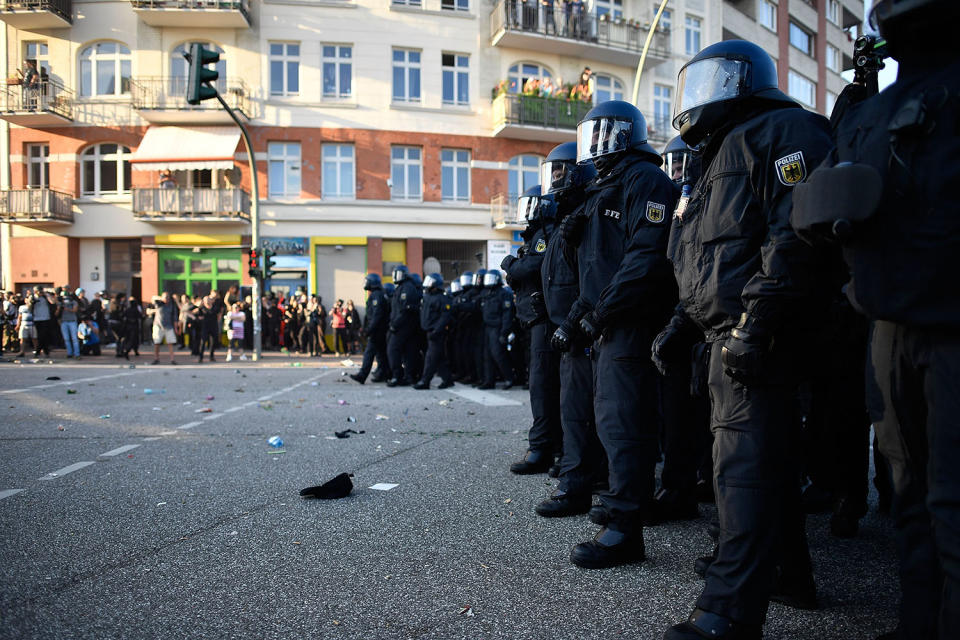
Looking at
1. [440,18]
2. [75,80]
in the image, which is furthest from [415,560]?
[75,80]

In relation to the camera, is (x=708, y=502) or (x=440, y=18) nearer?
(x=708, y=502)

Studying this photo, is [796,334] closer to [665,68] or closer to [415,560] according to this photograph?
[415,560]

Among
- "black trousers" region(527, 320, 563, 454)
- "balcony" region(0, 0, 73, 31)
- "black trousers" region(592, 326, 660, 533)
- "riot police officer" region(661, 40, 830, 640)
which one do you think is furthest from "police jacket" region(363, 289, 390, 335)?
"balcony" region(0, 0, 73, 31)

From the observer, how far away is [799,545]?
272 centimetres

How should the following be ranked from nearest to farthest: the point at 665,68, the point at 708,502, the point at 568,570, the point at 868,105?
1. the point at 868,105
2. the point at 568,570
3. the point at 708,502
4. the point at 665,68

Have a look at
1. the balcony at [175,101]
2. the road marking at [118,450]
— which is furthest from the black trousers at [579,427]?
the balcony at [175,101]

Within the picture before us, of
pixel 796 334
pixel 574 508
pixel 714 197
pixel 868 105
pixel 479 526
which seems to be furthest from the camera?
pixel 574 508

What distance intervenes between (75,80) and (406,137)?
1215 centimetres

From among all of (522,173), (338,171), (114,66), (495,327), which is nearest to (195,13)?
(114,66)

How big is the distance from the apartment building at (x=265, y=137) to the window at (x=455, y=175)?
54mm

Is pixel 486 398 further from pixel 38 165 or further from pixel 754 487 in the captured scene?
pixel 38 165

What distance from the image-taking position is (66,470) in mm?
5164

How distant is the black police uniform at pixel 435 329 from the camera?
12.4m

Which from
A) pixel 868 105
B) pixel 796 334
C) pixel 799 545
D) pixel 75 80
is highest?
pixel 75 80
